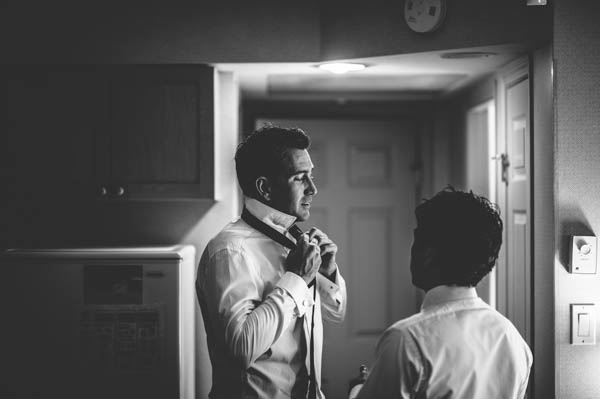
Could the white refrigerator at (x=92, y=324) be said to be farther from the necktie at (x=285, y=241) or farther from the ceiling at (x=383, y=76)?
the ceiling at (x=383, y=76)

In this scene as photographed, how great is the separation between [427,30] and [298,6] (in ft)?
1.99

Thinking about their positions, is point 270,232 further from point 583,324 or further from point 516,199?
point 516,199

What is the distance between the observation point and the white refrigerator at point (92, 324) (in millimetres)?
2590

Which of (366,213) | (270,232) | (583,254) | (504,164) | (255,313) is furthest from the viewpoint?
(366,213)

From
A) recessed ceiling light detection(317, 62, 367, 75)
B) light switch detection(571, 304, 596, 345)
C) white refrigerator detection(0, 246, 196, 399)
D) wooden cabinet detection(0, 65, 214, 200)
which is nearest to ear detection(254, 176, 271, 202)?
white refrigerator detection(0, 246, 196, 399)

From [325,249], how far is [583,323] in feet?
3.53

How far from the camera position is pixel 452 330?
1266 mm

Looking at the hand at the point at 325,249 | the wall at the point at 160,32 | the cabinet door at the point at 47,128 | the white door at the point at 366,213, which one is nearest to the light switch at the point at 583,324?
the hand at the point at 325,249

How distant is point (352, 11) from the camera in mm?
2742

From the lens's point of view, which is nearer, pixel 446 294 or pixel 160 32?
pixel 446 294

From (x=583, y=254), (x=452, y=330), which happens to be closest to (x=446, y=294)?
(x=452, y=330)

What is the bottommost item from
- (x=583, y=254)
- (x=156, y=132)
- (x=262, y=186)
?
(x=583, y=254)

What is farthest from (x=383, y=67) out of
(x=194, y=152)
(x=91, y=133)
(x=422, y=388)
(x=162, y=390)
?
(x=422, y=388)

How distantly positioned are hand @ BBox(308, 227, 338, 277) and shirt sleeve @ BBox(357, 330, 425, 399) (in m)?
0.65
